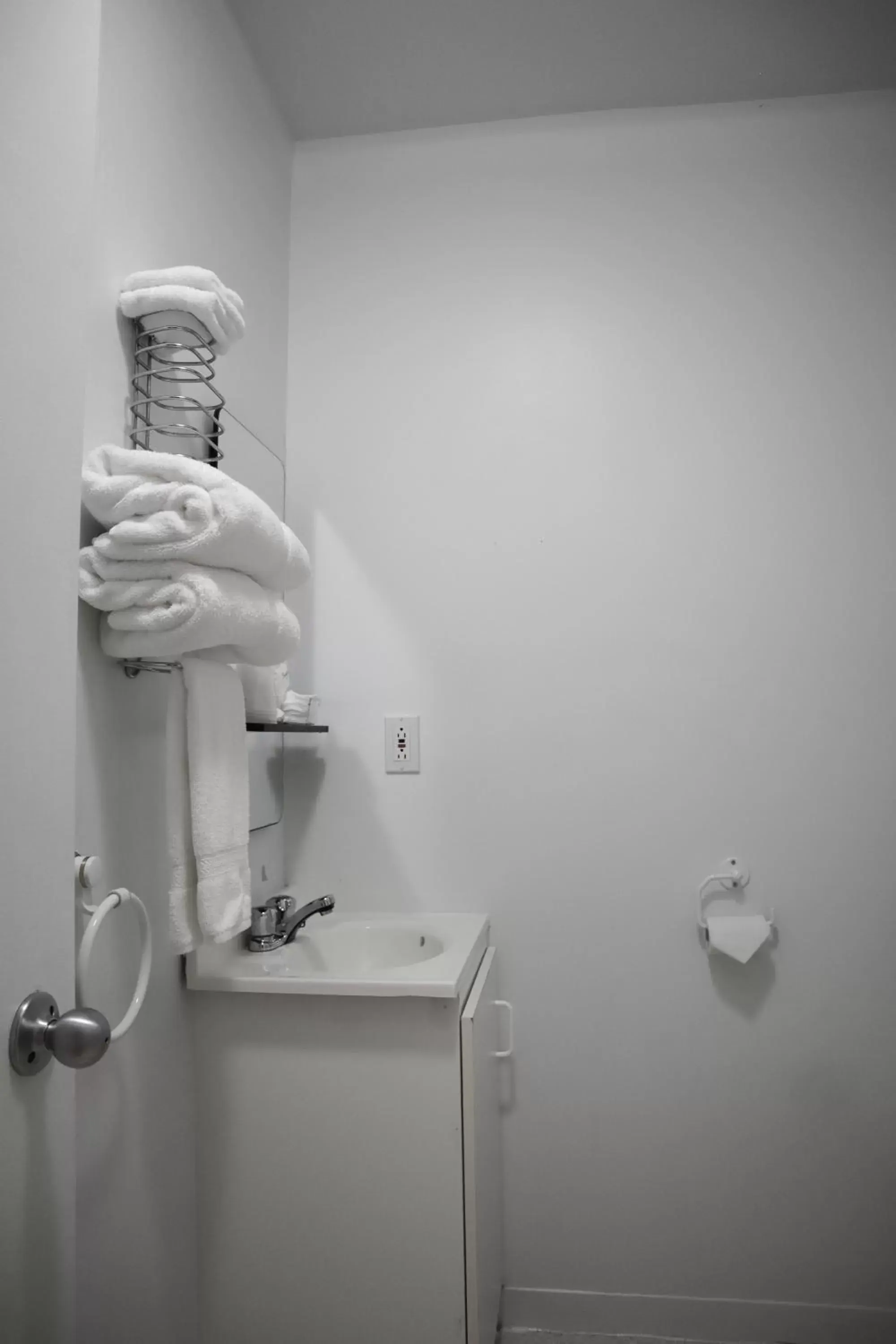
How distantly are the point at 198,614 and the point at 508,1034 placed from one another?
4.06 feet

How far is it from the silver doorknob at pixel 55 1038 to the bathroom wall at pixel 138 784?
16.4 inches

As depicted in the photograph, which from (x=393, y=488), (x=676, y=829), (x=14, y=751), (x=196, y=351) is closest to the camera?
(x=14, y=751)

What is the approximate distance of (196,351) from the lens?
1239 mm

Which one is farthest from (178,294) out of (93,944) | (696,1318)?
(696,1318)

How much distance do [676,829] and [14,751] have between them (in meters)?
1.46

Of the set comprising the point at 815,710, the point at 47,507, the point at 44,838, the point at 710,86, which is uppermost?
the point at 710,86

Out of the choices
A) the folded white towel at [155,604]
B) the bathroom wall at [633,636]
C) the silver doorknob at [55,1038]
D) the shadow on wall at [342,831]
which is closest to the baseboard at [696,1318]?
the bathroom wall at [633,636]

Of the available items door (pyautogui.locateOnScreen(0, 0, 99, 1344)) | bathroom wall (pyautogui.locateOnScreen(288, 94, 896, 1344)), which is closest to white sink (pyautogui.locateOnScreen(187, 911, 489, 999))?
bathroom wall (pyautogui.locateOnScreen(288, 94, 896, 1344))

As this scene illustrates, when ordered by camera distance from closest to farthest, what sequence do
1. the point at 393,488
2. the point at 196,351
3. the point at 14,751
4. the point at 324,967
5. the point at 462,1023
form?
the point at 14,751
the point at 196,351
the point at 462,1023
the point at 324,967
the point at 393,488

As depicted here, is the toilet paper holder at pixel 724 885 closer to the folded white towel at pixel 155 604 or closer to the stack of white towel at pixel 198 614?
the stack of white towel at pixel 198 614

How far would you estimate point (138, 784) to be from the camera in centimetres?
123

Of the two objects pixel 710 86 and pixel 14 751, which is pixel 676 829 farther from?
pixel 710 86

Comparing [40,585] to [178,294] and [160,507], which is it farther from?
[178,294]

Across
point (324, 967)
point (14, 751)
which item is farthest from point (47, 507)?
point (324, 967)
